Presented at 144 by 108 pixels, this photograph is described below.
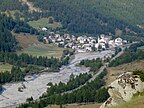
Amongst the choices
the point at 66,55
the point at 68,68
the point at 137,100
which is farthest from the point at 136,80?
the point at 66,55

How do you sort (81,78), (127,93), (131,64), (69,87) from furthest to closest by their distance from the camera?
(131,64), (81,78), (69,87), (127,93)

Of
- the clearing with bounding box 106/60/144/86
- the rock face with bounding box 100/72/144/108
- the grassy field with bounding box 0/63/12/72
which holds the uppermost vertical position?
the rock face with bounding box 100/72/144/108

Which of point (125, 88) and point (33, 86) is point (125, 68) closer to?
point (33, 86)

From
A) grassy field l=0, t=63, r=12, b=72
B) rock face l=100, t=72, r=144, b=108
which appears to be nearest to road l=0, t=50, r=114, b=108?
grassy field l=0, t=63, r=12, b=72

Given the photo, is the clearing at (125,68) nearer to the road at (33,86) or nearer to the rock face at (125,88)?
the road at (33,86)

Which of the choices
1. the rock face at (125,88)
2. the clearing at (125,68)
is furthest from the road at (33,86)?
the rock face at (125,88)

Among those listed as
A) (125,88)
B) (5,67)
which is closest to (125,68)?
(5,67)

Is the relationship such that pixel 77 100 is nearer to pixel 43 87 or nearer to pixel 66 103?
pixel 66 103

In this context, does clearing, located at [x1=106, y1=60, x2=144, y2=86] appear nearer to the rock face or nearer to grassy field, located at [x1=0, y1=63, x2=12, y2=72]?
grassy field, located at [x1=0, y1=63, x2=12, y2=72]
